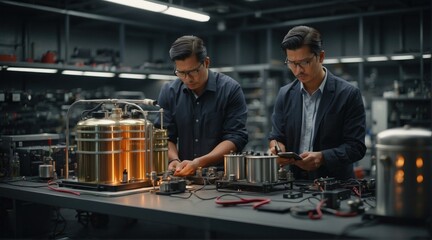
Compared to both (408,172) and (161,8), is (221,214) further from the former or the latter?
(161,8)

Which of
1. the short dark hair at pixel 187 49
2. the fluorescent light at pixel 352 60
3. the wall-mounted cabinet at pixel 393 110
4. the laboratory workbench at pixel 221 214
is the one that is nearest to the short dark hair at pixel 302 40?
the short dark hair at pixel 187 49

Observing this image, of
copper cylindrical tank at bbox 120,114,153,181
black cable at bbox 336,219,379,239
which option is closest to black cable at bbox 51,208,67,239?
copper cylindrical tank at bbox 120,114,153,181

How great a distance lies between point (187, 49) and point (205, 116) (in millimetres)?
490

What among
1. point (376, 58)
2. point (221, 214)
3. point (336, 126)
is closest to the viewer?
point (221, 214)

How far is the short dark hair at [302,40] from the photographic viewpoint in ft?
7.82

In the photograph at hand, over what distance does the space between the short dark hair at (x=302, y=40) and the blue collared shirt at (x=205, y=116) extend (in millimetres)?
565

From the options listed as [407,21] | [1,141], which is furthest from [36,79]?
[407,21]

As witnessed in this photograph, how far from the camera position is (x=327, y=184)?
1954 mm

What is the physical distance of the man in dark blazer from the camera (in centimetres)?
238

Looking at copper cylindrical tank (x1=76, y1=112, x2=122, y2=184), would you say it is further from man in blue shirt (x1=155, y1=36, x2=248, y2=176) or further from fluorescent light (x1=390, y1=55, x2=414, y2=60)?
fluorescent light (x1=390, y1=55, x2=414, y2=60)

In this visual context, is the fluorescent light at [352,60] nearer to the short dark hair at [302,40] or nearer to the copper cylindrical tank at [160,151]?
the short dark hair at [302,40]

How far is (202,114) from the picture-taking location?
284cm

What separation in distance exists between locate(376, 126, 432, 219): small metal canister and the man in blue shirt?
128cm

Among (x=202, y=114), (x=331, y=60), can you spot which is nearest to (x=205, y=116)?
(x=202, y=114)
